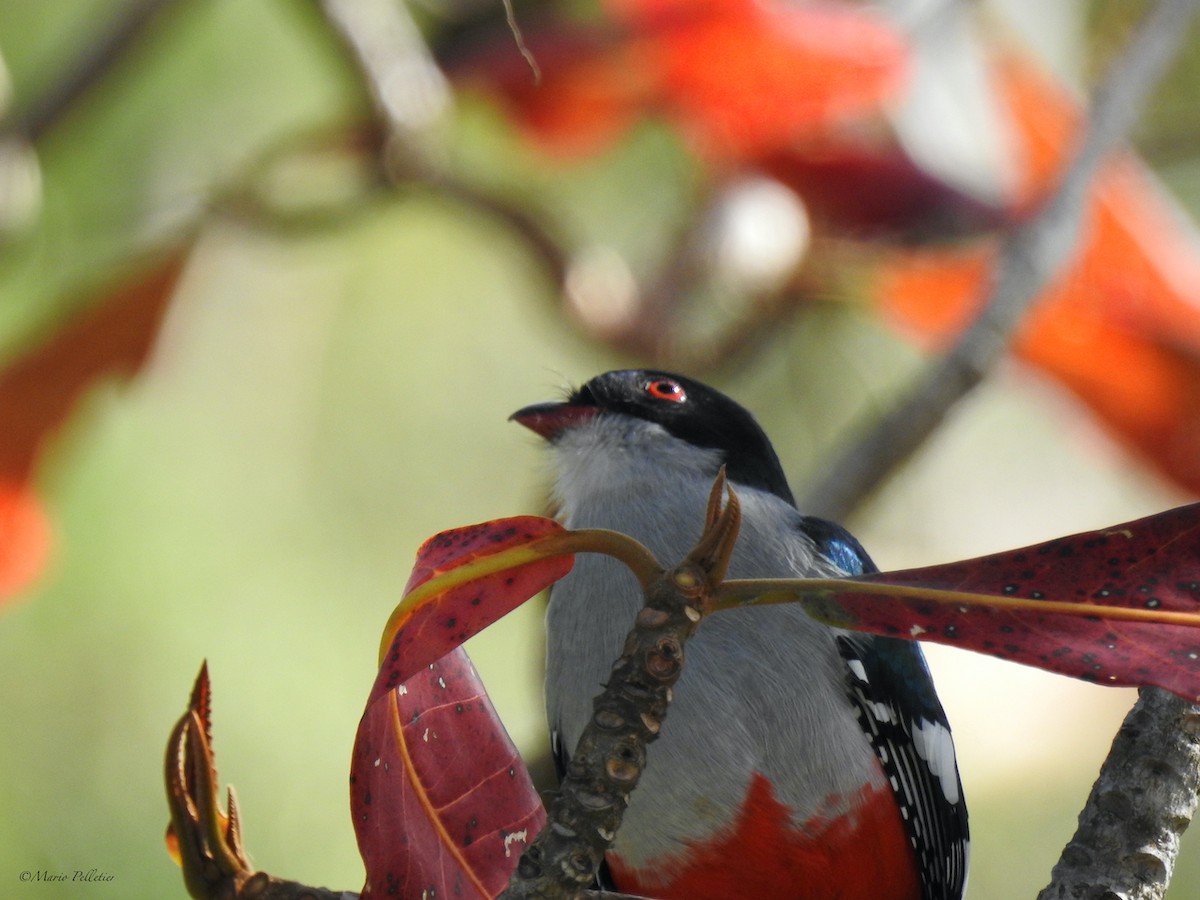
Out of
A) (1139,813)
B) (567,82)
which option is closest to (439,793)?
(1139,813)

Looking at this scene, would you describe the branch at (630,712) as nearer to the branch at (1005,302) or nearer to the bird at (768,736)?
the bird at (768,736)

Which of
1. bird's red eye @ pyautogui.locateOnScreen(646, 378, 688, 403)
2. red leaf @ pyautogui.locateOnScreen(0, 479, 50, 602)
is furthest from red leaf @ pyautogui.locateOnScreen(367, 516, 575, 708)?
red leaf @ pyautogui.locateOnScreen(0, 479, 50, 602)

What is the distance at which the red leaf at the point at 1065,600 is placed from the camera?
1455mm

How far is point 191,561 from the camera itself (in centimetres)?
528

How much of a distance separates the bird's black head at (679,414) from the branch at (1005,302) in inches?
8.0

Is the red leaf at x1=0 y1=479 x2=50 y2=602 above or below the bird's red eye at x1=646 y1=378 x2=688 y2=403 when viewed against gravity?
below

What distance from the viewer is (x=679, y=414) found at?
2.97 metres

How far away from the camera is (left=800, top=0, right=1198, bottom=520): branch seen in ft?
9.48

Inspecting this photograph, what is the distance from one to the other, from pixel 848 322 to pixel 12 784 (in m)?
3.16

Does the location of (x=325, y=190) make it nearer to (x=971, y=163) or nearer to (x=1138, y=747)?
(x=971, y=163)

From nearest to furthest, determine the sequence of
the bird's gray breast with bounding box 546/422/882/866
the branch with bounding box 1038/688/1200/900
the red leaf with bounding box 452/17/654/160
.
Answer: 1. the branch with bounding box 1038/688/1200/900
2. the bird's gray breast with bounding box 546/422/882/866
3. the red leaf with bounding box 452/17/654/160

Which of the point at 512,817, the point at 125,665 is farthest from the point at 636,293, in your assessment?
the point at 125,665

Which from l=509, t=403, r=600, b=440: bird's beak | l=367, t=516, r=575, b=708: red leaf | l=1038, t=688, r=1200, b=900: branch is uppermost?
l=509, t=403, r=600, b=440: bird's beak

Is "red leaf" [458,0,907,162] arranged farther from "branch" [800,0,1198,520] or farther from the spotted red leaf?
the spotted red leaf
